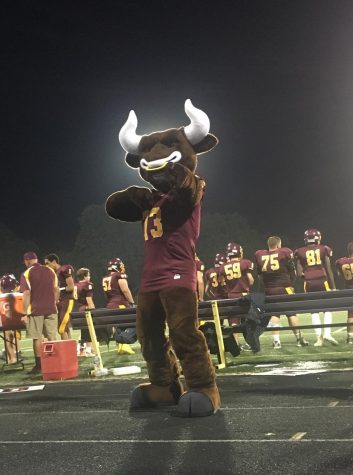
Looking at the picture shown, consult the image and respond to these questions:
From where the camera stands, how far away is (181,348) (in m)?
4.30

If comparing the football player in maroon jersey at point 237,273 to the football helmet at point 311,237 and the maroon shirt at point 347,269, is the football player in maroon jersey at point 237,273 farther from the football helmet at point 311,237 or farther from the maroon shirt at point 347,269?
the maroon shirt at point 347,269

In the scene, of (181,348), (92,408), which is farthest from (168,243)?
(92,408)

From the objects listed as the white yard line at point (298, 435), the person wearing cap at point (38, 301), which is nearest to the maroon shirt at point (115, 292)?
the person wearing cap at point (38, 301)

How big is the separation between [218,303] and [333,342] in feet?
10.7

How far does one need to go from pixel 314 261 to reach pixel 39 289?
14.4 feet

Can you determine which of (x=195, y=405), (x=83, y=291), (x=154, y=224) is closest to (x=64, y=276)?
(x=83, y=291)

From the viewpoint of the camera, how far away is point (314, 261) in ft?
32.4

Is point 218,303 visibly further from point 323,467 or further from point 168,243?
point 323,467

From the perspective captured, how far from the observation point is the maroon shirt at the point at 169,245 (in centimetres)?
446

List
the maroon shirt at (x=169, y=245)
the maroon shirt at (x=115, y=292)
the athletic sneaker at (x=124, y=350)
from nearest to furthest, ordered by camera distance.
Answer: the maroon shirt at (x=169, y=245), the athletic sneaker at (x=124, y=350), the maroon shirt at (x=115, y=292)

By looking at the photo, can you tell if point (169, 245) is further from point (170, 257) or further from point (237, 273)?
point (237, 273)

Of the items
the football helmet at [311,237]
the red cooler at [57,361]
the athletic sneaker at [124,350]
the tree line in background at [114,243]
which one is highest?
the tree line in background at [114,243]

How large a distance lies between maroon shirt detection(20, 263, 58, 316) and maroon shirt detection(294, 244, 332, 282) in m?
4.06

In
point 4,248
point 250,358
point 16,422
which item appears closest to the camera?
point 16,422
